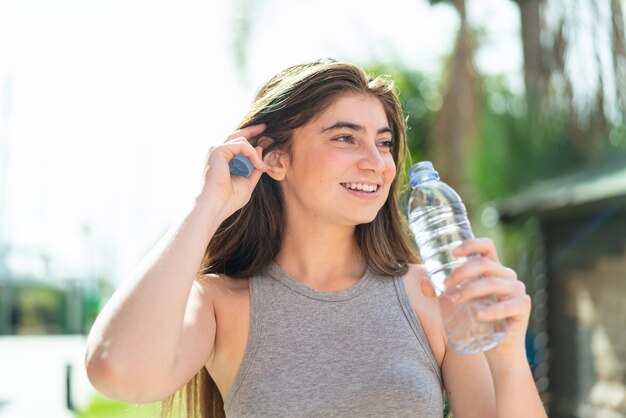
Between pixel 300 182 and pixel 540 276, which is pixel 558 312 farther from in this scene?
pixel 300 182

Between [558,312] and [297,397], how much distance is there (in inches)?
312

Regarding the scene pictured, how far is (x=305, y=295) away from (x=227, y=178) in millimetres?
451

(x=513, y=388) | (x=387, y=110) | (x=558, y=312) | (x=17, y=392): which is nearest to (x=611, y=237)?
(x=558, y=312)

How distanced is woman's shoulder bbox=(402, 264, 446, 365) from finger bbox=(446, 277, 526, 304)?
1.89 ft

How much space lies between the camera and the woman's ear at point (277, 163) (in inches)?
112

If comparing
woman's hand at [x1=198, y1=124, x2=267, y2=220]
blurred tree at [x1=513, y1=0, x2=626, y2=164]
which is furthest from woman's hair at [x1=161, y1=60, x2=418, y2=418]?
blurred tree at [x1=513, y1=0, x2=626, y2=164]

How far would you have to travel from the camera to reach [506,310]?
1.90m

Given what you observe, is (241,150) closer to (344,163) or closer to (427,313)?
(344,163)

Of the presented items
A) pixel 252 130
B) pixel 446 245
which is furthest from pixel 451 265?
pixel 252 130

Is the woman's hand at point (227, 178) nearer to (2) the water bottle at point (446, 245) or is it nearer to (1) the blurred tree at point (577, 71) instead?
(2) the water bottle at point (446, 245)

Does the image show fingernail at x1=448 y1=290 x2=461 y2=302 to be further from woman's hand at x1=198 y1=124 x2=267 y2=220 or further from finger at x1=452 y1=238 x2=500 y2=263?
woman's hand at x1=198 y1=124 x2=267 y2=220

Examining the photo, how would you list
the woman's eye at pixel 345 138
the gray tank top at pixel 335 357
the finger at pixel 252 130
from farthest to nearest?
1. the finger at pixel 252 130
2. the woman's eye at pixel 345 138
3. the gray tank top at pixel 335 357

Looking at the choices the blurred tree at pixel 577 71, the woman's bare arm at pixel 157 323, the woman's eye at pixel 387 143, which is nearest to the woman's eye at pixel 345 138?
the woman's eye at pixel 387 143

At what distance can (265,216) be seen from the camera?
9.72 ft
